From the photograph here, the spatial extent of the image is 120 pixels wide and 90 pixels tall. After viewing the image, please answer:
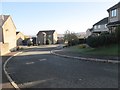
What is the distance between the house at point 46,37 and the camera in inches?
3703

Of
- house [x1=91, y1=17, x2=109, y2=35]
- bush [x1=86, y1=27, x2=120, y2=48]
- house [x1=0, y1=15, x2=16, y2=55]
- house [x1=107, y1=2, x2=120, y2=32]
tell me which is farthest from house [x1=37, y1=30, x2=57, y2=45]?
bush [x1=86, y1=27, x2=120, y2=48]

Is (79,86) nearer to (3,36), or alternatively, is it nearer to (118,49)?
(118,49)

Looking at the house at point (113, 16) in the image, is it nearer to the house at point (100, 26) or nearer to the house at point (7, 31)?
the house at point (7, 31)

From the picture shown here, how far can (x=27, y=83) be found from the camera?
38.4ft

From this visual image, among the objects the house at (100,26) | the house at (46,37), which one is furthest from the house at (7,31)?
the house at (46,37)

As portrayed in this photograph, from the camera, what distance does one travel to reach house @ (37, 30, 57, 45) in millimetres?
94062

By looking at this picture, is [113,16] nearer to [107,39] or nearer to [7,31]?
[107,39]

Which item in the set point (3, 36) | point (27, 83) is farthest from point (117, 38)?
point (3, 36)

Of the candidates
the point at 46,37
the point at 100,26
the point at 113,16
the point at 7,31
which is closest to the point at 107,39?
the point at 113,16

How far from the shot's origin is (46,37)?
3878 inches

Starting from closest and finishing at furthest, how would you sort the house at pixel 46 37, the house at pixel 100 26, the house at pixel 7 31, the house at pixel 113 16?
the house at pixel 113 16
the house at pixel 7 31
the house at pixel 100 26
the house at pixel 46 37

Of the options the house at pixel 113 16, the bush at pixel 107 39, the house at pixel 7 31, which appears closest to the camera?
the bush at pixel 107 39

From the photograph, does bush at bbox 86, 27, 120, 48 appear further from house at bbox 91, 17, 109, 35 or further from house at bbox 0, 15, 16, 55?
house at bbox 91, 17, 109, 35

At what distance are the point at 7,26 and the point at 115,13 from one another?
25.7m
